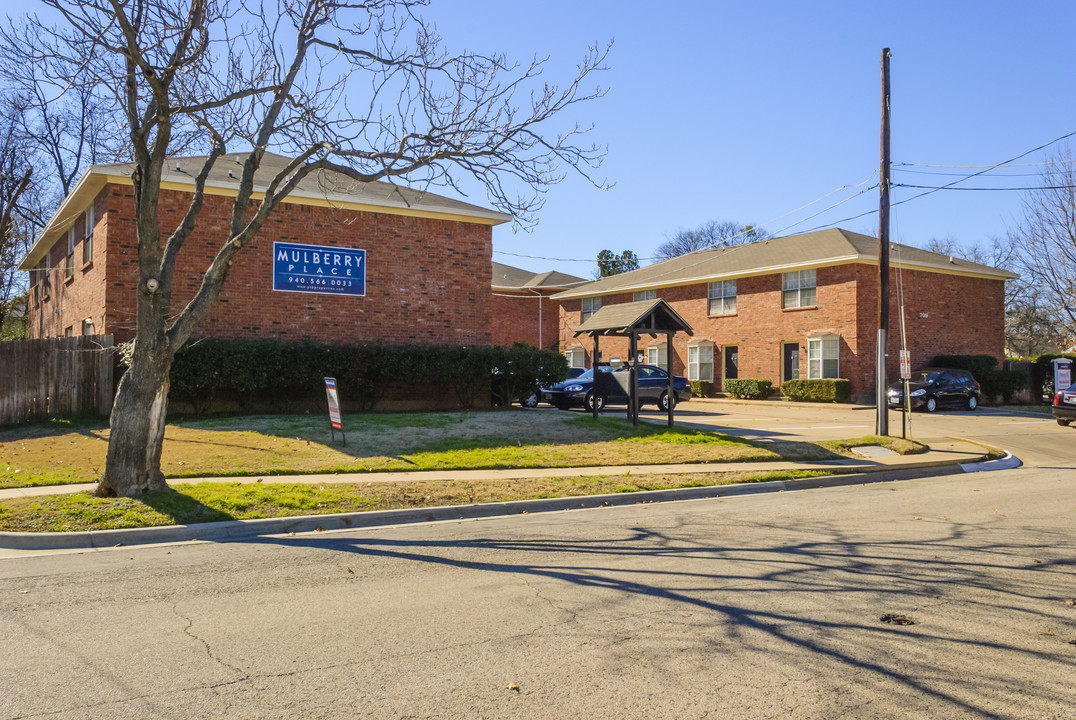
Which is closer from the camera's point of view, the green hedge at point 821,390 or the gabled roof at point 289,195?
A: the gabled roof at point 289,195

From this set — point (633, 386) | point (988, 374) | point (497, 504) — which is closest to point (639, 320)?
point (633, 386)

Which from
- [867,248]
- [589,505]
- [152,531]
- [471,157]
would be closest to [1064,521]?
[589,505]

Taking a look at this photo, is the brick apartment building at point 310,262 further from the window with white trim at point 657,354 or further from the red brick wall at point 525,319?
the red brick wall at point 525,319

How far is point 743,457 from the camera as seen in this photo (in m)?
14.3

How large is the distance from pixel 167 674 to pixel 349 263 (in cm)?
1777

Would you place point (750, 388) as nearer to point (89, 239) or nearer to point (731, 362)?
point (731, 362)

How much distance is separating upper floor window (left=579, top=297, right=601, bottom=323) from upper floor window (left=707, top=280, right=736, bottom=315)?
24.9ft

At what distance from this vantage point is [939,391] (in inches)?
1093

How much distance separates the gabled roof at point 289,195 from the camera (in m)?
19.2

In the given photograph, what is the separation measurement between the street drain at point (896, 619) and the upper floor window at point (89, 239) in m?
21.4

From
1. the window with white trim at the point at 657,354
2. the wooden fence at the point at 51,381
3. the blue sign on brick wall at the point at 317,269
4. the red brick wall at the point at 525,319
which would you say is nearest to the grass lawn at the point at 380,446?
the wooden fence at the point at 51,381

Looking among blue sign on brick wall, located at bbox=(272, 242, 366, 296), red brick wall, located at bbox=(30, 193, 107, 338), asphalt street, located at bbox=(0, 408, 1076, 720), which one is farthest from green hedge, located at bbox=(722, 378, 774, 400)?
asphalt street, located at bbox=(0, 408, 1076, 720)

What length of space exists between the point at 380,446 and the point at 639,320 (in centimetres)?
633

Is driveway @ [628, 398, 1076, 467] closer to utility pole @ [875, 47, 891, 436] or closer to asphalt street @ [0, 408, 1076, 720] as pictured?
utility pole @ [875, 47, 891, 436]
